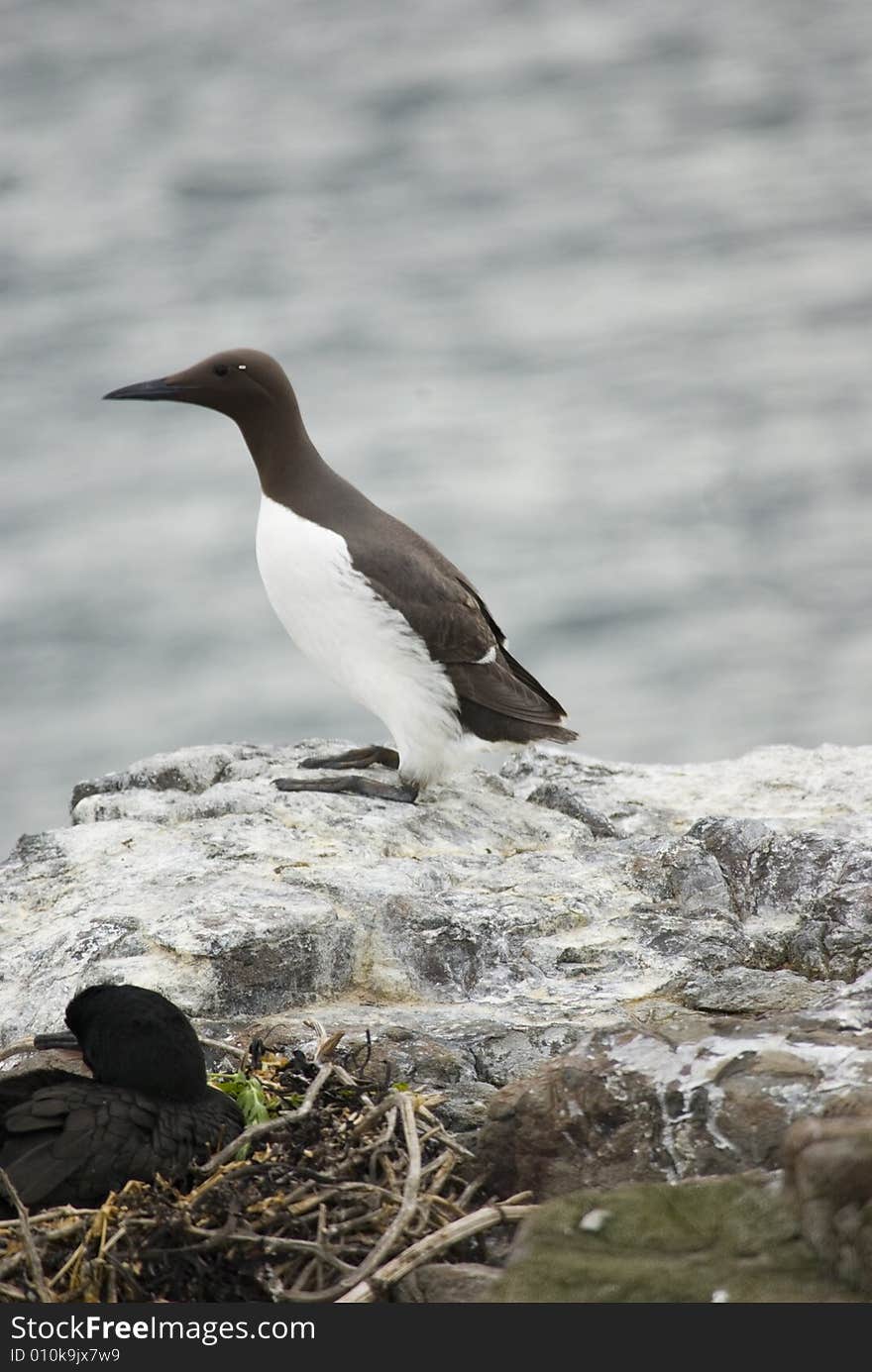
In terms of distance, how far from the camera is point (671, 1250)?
3475 millimetres

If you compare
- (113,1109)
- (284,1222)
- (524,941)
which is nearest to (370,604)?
(524,941)

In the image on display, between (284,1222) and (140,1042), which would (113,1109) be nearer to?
(140,1042)

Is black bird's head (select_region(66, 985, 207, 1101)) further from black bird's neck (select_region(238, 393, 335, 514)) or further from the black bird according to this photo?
black bird's neck (select_region(238, 393, 335, 514))

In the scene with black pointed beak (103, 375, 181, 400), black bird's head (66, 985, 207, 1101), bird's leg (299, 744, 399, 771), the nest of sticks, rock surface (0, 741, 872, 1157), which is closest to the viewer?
the nest of sticks

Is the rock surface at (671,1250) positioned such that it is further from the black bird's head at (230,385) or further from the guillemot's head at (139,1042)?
the black bird's head at (230,385)

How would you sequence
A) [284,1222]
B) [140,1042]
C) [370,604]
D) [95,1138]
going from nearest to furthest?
[284,1222] → [95,1138] → [140,1042] → [370,604]

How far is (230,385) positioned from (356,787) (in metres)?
1.81

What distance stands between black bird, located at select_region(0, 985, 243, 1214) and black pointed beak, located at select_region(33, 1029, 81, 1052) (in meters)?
0.13

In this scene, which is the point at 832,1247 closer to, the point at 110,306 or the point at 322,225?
the point at 110,306

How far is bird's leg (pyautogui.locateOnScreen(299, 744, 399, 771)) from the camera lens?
7316 millimetres

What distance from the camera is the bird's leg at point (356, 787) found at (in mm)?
6723

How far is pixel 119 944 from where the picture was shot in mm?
5215

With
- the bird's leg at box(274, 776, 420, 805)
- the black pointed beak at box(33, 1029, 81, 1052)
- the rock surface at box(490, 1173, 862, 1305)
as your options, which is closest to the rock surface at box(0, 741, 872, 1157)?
the bird's leg at box(274, 776, 420, 805)

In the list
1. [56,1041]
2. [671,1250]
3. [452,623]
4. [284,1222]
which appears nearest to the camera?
[671,1250]
